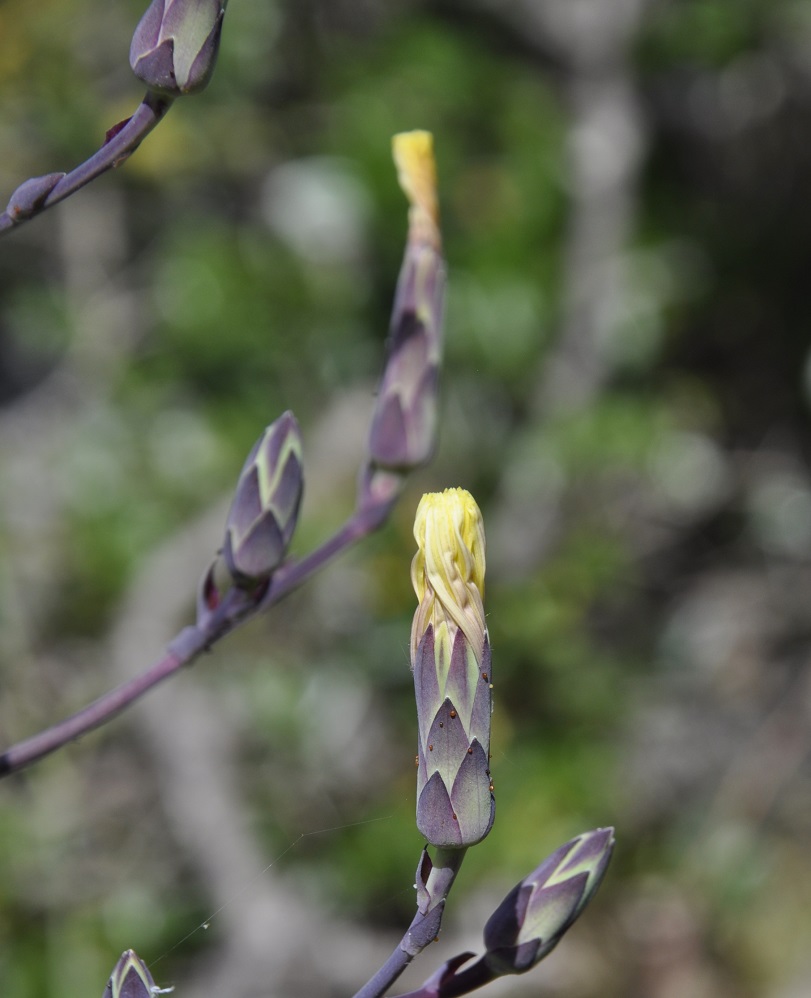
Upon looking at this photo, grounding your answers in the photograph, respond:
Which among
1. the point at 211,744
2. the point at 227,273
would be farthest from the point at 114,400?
the point at 211,744

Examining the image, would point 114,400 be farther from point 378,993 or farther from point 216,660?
point 378,993

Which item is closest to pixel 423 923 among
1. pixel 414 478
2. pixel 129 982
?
pixel 129 982

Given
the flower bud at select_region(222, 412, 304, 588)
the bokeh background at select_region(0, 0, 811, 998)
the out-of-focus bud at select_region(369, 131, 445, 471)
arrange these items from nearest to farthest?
the flower bud at select_region(222, 412, 304, 588)
the out-of-focus bud at select_region(369, 131, 445, 471)
the bokeh background at select_region(0, 0, 811, 998)

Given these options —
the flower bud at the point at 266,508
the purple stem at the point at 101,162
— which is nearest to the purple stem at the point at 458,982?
the flower bud at the point at 266,508

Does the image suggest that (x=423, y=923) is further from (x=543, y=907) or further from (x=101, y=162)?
(x=101, y=162)

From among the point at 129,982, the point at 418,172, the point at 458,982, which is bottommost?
the point at 458,982

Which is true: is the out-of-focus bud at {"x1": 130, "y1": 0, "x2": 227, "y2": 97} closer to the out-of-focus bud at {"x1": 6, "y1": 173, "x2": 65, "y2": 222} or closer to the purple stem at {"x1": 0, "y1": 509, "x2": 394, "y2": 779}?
the out-of-focus bud at {"x1": 6, "y1": 173, "x2": 65, "y2": 222}

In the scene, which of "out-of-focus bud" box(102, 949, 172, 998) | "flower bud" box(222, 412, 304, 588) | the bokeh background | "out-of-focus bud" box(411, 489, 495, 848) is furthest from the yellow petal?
the bokeh background
